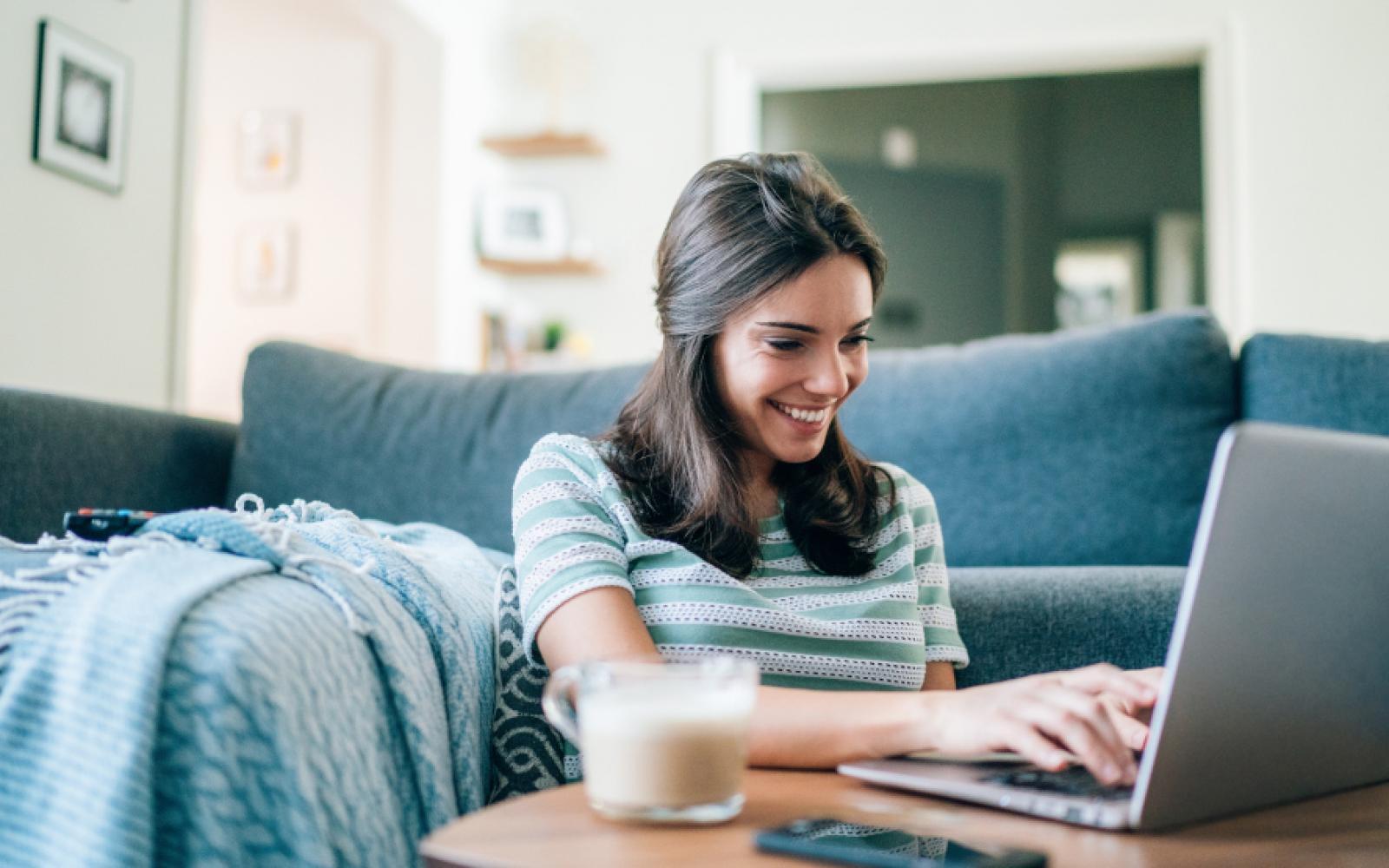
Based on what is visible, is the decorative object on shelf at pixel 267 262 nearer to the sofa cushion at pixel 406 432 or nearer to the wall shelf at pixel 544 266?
the wall shelf at pixel 544 266

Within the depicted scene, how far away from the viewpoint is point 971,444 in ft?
5.52

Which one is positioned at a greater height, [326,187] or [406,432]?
[326,187]

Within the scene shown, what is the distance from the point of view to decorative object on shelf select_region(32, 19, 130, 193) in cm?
236

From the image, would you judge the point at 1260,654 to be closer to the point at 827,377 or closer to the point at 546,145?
the point at 827,377

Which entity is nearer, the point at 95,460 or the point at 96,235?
the point at 95,460

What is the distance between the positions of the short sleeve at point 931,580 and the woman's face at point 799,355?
184 millimetres

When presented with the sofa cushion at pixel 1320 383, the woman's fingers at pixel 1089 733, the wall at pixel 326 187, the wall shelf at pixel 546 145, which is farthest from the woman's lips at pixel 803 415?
the wall shelf at pixel 546 145

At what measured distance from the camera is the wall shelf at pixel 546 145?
13.2 feet

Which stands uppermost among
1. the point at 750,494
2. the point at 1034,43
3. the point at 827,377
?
the point at 1034,43

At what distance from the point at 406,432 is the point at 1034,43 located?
2.85m

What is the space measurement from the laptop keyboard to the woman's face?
498 mm

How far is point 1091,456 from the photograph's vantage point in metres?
1.64

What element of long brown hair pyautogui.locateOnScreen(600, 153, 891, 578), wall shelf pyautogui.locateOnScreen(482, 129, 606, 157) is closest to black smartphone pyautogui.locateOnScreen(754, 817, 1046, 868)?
long brown hair pyautogui.locateOnScreen(600, 153, 891, 578)

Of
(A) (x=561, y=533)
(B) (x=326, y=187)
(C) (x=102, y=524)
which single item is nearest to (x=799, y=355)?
(A) (x=561, y=533)
